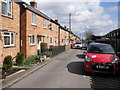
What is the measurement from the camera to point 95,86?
18.5ft

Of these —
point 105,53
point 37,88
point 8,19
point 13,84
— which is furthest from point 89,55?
point 8,19

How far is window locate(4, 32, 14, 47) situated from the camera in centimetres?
1080

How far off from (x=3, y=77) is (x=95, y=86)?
395cm

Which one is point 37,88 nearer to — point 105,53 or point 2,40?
point 105,53

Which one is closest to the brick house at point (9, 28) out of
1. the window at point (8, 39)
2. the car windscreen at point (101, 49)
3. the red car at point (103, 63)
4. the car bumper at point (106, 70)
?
the window at point (8, 39)

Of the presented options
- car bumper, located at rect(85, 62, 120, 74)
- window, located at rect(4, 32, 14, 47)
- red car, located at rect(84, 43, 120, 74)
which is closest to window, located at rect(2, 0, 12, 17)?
window, located at rect(4, 32, 14, 47)

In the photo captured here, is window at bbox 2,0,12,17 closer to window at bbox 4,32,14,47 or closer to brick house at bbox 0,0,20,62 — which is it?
brick house at bbox 0,0,20,62

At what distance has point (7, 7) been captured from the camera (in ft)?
35.7

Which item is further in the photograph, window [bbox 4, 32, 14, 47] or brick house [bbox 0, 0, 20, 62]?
window [bbox 4, 32, 14, 47]

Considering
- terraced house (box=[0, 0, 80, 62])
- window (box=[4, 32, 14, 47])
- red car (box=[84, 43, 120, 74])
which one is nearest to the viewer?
red car (box=[84, 43, 120, 74])

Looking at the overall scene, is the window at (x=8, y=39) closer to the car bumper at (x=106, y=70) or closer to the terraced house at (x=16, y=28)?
the terraced house at (x=16, y=28)

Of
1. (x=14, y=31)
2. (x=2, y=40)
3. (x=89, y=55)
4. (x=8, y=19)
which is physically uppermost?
(x=8, y=19)

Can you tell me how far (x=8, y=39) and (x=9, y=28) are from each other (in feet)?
2.84

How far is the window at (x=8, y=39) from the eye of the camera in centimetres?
1080
